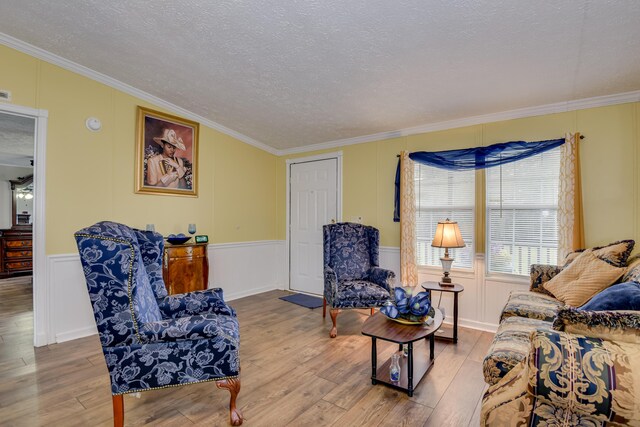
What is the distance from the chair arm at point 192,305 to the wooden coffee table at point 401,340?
1113mm

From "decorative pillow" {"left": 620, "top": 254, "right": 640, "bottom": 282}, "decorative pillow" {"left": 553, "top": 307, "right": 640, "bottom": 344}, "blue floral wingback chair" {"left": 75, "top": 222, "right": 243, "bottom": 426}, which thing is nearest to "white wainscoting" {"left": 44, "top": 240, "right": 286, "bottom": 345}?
"blue floral wingback chair" {"left": 75, "top": 222, "right": 243, "bottom": 426}

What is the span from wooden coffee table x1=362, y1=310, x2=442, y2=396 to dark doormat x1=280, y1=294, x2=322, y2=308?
74.0 inches

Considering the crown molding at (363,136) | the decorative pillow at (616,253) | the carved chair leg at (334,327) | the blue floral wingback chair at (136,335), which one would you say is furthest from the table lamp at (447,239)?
the blue floral wingback chair at (136,335)

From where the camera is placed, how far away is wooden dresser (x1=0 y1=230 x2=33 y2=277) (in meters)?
6.04

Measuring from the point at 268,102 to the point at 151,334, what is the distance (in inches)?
110

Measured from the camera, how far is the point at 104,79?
3.43 metres

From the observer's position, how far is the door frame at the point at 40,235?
3.01m

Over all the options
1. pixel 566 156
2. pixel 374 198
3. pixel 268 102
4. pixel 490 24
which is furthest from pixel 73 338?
pixel 566 156

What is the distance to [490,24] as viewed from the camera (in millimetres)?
2057

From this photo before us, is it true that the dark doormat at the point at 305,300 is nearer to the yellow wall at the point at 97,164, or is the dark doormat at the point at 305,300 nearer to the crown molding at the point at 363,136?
the yellow wall at the point at 97,164

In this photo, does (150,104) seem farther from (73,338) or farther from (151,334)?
(151,334)

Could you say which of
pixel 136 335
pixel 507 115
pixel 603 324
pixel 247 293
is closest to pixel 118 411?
pixel 136 335

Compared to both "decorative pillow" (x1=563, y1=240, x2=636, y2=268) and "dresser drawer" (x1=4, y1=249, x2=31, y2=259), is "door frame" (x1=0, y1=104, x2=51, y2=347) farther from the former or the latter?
"decorative pillow" (x1=563, y1=240, x2=636, y2=268)

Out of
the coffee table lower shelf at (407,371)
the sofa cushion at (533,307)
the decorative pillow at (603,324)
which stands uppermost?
the decorative pillow at (603,324)
